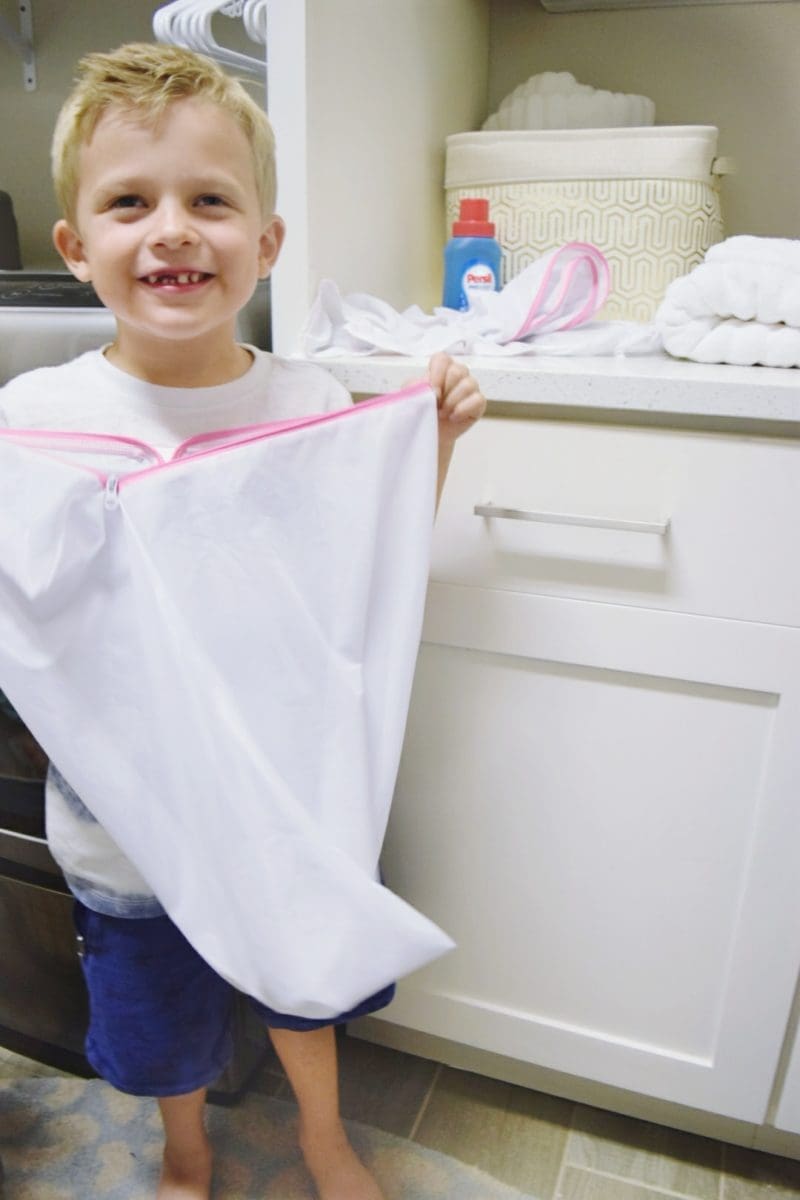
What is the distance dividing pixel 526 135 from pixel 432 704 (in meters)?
0.71

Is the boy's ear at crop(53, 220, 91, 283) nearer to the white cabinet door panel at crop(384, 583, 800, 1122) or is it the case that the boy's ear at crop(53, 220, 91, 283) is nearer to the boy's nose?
the boy's nose

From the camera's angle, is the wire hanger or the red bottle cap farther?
the red bottle cap

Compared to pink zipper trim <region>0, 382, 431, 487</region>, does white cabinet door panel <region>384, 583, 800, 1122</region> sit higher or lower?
lower

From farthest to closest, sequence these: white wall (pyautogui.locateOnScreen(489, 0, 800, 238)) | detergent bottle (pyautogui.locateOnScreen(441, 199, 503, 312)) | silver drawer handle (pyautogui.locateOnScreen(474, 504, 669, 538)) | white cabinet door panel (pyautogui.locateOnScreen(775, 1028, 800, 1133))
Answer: white wall (pyautogui.locateOnScreen(489, 0, 800, 238)) → detergent bottle (pyautogui.locateOnScreen(441, 199, 503, 312)) → white cabinet door panel (pyautogui.locateOnScreen(775, 1028, 800, 1133)) → silver drawer handle (pyautogui.locateOnScreen(474, 504, 669, 538))

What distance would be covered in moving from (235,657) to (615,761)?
39cm

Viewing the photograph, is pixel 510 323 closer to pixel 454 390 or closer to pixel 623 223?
pixel 454 390

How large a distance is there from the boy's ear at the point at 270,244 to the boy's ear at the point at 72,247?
0.14m

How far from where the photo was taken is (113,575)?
712 mm

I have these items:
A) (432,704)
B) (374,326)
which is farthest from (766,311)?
(432,704)

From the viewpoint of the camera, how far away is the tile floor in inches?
39.8

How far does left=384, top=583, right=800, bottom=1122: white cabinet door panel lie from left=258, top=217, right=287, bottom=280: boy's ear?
32cm

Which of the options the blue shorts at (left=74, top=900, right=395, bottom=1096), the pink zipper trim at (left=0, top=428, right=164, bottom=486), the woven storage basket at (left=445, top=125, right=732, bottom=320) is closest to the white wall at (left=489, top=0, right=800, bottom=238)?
the woven storage basket at (left=445, top=125, right=732, bottom=320)

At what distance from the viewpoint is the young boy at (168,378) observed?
69 centimetres

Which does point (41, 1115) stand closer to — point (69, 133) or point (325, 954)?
point (325, 954)
